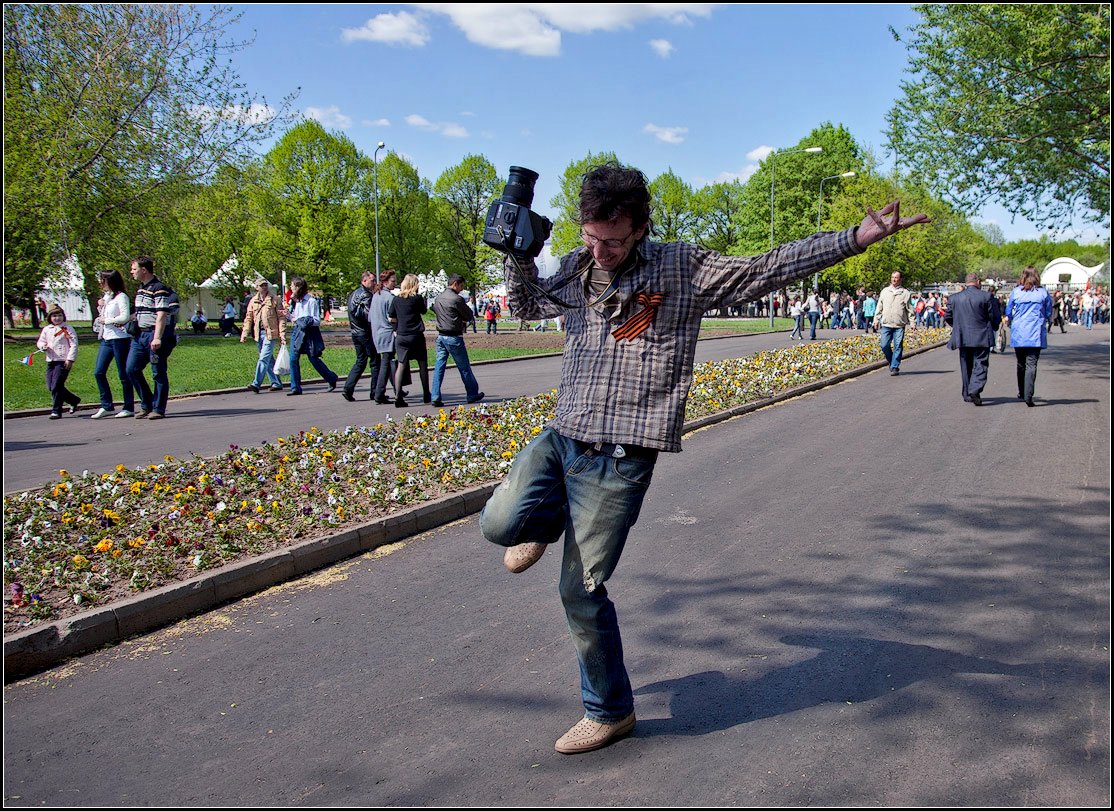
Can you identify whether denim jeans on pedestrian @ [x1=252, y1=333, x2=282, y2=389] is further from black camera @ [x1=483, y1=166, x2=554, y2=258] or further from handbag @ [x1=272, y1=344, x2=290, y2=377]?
black camera @ [x1=483, y1=166, x2=554, y2=258]

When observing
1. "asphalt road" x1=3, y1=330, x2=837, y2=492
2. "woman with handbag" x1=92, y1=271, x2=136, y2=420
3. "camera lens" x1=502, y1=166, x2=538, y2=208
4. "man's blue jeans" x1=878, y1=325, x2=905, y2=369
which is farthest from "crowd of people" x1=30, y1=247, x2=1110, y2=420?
"camera lens" x1=502, y1=166, x2=538, y2=208

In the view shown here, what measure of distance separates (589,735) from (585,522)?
79cm

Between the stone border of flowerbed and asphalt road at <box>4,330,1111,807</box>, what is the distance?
0.11 m

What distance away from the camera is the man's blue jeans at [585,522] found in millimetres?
3127

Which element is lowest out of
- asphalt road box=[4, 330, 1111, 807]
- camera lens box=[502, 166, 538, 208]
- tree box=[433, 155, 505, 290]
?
asphalt road box=[4, 330, 1111, 807]

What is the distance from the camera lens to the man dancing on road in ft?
10.2

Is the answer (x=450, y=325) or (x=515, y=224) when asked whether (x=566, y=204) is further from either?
(x=515, y=224)

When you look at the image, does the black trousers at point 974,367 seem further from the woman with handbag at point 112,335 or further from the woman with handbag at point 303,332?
the woman with handbag at point 112,335

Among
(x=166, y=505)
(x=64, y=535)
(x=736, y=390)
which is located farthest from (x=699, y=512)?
(x=736, y=390)

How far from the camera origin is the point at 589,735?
321 centimetres

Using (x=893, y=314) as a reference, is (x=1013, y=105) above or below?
above

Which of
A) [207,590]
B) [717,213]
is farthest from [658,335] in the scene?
[717,213]

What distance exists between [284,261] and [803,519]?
47.2 metres

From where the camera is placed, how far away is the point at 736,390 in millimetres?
13070
